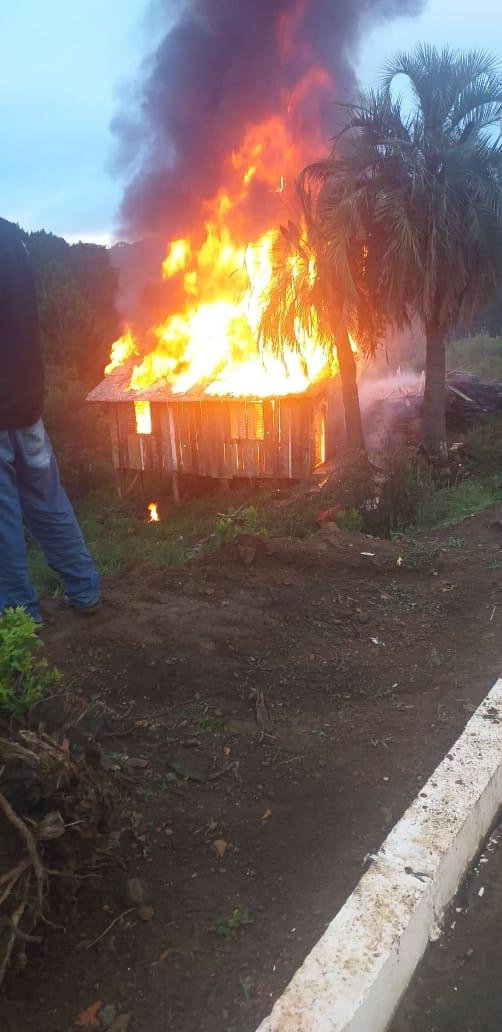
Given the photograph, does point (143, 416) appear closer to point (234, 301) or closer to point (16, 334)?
point (234, 301)

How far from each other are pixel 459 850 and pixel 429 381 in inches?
521

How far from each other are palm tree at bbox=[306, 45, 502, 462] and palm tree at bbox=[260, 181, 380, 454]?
336 millimetres

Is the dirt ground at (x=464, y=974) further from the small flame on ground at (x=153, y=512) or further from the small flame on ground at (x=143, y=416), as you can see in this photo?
the small flame on ground at (x=143, y=416)

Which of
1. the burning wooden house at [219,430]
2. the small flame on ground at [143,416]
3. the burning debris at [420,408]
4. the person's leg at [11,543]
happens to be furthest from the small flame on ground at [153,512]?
the person's leg at [11,543]

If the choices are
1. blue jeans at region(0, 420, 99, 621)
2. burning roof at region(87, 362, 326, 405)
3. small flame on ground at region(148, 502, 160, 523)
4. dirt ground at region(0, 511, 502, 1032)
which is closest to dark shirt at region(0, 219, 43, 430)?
blue jeans at region(0, 420, 99, 621)

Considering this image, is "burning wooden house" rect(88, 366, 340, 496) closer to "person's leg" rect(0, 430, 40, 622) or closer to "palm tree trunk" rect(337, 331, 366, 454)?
"palm tree trunk" rect(337, 331, 366, 454)

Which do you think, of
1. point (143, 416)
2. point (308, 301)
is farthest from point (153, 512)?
point (308, 301)

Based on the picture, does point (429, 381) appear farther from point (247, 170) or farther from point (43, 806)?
point (43, 806)

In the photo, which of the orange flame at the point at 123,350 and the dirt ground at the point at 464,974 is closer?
the dirt ground at the point at 464,974

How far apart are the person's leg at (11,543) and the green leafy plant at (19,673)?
1256 mm

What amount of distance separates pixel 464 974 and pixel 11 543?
7.94ft

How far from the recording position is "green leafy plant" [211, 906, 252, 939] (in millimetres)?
1679

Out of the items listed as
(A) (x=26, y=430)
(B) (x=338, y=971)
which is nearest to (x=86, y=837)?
(B) (x=338, y=971)

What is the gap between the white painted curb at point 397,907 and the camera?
1.47m
